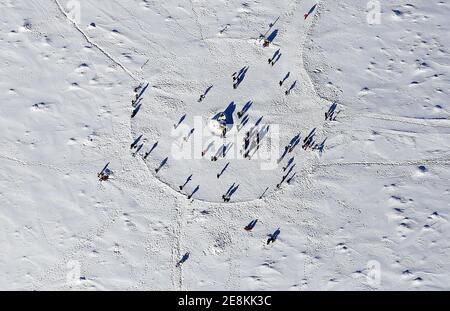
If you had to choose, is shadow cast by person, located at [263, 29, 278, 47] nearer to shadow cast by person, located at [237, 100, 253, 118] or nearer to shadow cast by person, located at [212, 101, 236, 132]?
shadow cast by person, located at [237, 100, 253, 118]

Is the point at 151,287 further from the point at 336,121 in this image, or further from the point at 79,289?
the point at 336,121

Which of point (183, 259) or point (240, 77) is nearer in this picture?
point (183, 259)

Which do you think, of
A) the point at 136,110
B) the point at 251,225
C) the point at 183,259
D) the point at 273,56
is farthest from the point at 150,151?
the point at 273,56

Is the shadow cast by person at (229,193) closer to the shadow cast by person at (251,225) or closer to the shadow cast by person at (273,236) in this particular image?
the shadow cast by person at (251,225)

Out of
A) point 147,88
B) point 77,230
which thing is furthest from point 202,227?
point 147,88

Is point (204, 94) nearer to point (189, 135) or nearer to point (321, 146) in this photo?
point (189, 135)

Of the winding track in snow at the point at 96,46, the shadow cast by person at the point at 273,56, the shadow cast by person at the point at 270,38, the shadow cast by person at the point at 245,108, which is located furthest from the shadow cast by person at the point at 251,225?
the shadow cast by person at the point at 270,38

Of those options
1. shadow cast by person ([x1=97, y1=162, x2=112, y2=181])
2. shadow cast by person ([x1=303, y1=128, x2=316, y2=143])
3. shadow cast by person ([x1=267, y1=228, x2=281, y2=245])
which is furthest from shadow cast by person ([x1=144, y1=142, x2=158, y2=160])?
shadow cast by person ([x1=303, y1=128, x2=316, y2=143])
